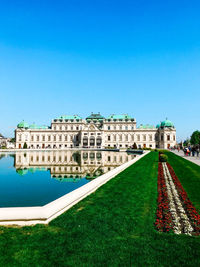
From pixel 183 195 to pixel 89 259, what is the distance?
324 inches

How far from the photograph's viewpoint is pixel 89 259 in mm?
5387

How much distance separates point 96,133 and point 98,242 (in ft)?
304

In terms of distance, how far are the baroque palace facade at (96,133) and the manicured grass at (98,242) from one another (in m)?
89.7

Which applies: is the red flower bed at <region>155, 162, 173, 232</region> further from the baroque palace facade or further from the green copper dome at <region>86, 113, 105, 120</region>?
the green copper dome at <region>86, 113, 105, 120</region>

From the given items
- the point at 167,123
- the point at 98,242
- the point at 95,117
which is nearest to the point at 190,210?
the point at 98,242

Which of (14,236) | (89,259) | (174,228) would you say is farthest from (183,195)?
(14,236)

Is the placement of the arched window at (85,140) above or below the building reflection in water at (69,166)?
above

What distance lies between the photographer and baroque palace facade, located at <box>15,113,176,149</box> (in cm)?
9988

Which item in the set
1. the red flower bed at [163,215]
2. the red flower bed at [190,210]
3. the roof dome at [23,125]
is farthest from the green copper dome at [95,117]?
the red flower bed at [163,215]

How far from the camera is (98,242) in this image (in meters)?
6.30

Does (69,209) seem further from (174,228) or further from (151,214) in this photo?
(174,228)

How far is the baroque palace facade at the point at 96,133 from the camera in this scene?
99875mm

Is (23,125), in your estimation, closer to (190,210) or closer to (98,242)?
(190,210)

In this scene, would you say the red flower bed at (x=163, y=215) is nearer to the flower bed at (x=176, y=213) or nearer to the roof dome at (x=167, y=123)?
the flower bed at (x=176, y=213)
